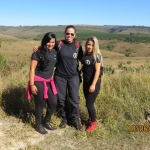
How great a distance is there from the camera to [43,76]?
3.59 m

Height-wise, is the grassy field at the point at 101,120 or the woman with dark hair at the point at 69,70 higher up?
the woman with dark hair at the point at 69,70

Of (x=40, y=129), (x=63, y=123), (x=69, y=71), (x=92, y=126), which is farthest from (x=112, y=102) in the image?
(x=40, y=129)

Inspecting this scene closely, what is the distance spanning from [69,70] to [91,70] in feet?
1.23

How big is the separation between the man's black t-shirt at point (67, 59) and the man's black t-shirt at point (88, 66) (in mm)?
157

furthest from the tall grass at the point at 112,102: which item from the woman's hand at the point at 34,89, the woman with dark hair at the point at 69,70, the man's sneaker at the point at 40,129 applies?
the woman's hand at the point at 34,89

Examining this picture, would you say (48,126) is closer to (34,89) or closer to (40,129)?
(40,129)

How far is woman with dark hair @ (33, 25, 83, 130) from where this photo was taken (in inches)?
141

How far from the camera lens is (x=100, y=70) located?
3.59m

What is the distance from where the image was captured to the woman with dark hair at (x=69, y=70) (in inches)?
141

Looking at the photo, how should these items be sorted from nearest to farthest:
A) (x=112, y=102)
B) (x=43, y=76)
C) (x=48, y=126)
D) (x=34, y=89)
A: (x=34, y=89) → (x=43, y=76) → (x=48, y=126) → (x=112, y=102)

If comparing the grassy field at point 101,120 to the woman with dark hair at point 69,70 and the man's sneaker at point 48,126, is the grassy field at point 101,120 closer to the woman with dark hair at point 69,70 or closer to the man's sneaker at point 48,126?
the man's sneaker at point 48,126

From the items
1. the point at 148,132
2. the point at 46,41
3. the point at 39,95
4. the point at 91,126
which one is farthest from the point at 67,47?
the point at 148,132

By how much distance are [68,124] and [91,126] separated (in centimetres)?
52

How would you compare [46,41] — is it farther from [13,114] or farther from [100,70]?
Result: [13,114]
